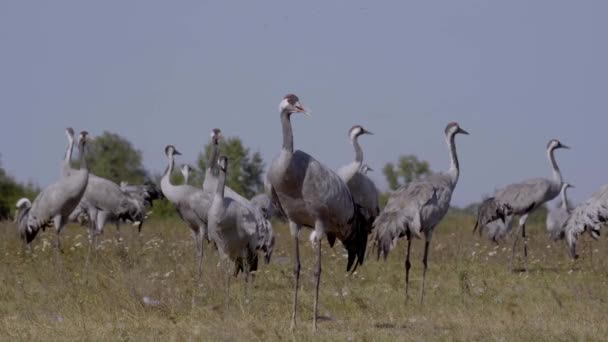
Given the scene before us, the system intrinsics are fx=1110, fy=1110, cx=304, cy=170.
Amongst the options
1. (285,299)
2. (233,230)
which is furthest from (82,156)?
(285,299)

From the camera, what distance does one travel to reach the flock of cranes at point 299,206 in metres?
8.81

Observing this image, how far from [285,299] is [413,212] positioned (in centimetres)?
153

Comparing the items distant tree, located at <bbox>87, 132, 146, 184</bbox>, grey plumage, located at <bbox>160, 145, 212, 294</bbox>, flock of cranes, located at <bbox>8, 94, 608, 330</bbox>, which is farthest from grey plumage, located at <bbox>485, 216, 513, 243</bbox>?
distant tree, located at <bbox>87, 132, 146, 184</bbox>

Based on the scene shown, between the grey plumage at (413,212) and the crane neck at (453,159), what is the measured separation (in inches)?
14.7

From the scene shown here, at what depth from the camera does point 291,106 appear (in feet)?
28.6

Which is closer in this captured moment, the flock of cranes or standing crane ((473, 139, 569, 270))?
the flock of cranes

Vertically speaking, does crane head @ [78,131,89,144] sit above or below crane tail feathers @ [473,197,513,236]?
above

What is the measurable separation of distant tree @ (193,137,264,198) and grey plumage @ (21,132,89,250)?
22.5 metres

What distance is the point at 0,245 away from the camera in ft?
50.1

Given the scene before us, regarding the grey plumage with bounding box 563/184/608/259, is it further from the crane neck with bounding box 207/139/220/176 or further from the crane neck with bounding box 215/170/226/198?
the crane neck with bounding box 207/139/220/176

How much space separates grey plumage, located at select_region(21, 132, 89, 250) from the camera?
567 inches

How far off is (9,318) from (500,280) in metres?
6.12

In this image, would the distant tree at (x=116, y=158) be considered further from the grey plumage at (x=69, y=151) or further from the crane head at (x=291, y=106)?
the crane head at (x=291, y=106)

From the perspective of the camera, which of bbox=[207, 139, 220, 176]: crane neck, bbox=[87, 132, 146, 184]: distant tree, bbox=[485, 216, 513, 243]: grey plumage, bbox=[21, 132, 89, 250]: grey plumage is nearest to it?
bbox=[207, 139, 220, 176]: crane neck
